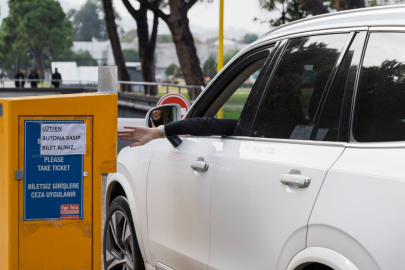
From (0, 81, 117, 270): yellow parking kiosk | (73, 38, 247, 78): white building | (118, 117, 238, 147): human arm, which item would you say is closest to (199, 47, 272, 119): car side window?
(118, 117, 238, 147): human arm

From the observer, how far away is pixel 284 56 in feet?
9.50

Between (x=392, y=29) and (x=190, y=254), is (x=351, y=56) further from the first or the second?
(x=190, y=254)

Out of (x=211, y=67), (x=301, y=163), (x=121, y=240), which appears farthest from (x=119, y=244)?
(x=211, y=67)

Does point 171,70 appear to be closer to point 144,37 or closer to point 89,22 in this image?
point 89,22

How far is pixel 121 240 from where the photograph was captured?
14.1 feet

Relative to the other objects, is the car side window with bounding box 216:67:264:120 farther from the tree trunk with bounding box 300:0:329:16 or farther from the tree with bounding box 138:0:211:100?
the tree with bounding box 138:0:211:100

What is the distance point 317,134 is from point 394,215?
2.18 ft

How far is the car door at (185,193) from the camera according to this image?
3096 millimetres

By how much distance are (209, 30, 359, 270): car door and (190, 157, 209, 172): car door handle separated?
0.12 m

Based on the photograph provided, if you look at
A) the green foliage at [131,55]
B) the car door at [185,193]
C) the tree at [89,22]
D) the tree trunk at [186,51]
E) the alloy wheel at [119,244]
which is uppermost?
the tree at [89,22]

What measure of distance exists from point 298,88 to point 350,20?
41cm

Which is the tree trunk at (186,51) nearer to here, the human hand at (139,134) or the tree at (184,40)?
the tree at (184,40)

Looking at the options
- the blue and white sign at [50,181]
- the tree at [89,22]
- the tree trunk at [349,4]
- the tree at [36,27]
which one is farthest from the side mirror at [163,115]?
the tree at [89,22]

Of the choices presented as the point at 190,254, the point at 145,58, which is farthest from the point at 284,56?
the point at 145,58
